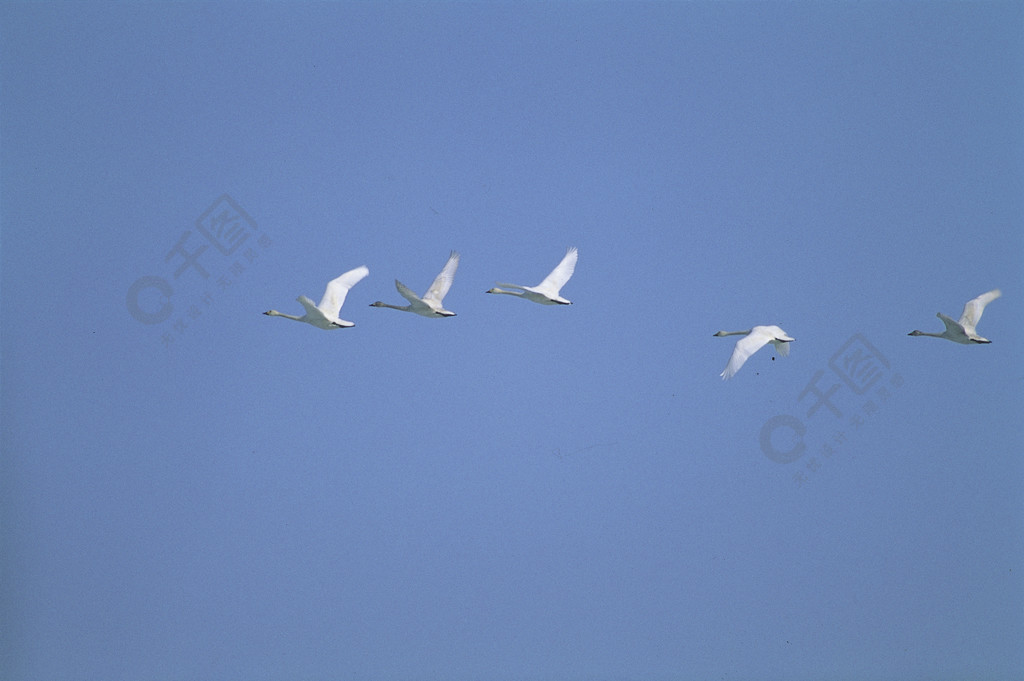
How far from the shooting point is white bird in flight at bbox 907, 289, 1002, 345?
6086 mm

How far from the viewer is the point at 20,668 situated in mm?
6457

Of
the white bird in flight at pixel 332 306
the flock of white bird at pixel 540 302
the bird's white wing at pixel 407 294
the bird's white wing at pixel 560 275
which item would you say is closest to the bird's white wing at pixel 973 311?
the flock of white bird at pixel 540 302

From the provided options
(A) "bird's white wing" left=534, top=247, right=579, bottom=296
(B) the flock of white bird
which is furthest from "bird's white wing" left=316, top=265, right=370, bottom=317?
(A) "bird's white wing" left=534, top=247, right=579, bottom=296

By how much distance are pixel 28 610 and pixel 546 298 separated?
11.7 ft

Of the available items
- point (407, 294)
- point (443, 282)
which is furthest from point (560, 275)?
point (407, 294)

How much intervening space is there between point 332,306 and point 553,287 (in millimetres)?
1239

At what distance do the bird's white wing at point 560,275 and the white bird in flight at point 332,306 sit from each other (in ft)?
3.30

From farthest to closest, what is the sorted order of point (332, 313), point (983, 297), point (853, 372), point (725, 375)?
point (853, 372), point (983, 297), point (332, 313), point (725, 375)

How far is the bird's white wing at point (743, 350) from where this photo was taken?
5.48 m

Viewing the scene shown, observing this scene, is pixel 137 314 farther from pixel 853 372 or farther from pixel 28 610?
pixel 853 372

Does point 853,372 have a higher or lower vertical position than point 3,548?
higher

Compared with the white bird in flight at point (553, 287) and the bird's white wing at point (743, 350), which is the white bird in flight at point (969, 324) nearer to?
the bird's white wing at point (743, 350)

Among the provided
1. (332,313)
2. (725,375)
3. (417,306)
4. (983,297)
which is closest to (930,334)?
(983,297)

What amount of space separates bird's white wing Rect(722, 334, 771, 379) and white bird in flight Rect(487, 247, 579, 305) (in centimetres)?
96
